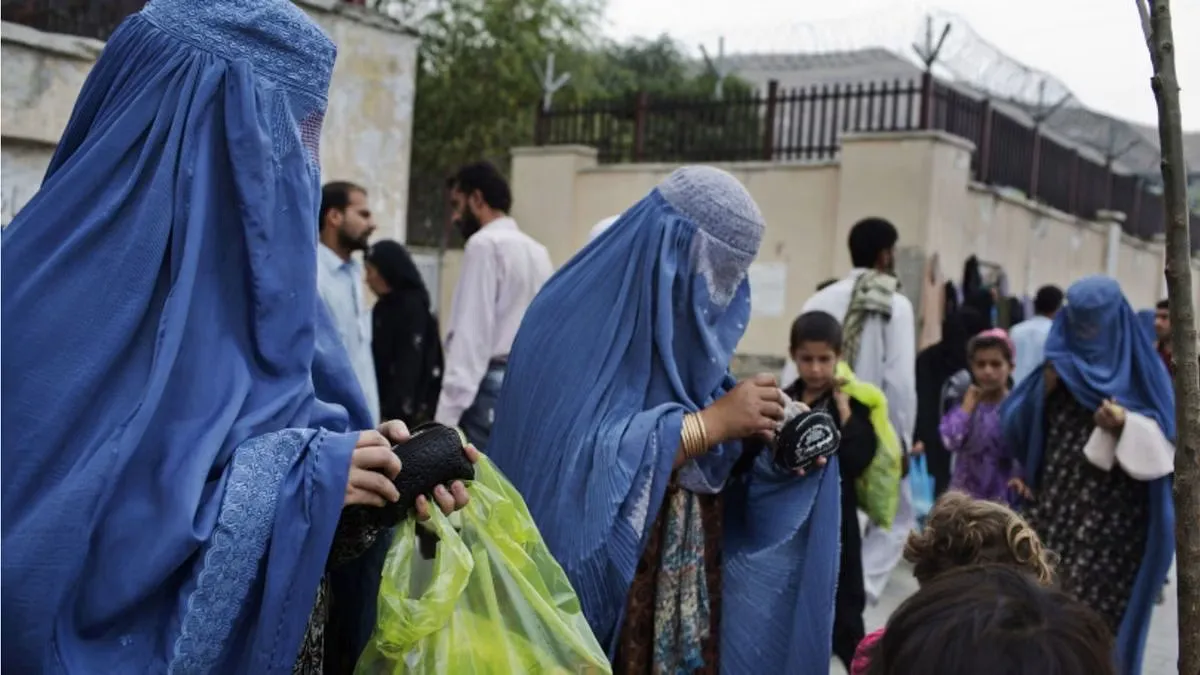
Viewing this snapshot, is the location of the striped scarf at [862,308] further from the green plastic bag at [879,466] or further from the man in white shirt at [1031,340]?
the man in white shirt at [1031,340]

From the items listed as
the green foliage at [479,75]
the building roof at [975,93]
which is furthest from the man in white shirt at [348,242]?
the green foliage at [479,75]

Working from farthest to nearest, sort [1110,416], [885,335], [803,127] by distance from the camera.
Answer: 1. [803,127]
2. [885,335]
3. [1110,416]

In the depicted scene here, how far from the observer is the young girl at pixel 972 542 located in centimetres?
270

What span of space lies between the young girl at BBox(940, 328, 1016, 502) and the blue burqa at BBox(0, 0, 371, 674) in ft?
14.1

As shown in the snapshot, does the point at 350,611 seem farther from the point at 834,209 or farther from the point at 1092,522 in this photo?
the point at 834,209

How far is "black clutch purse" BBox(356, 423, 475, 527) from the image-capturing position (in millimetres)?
1936

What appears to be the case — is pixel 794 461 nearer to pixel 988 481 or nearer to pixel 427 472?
pixel 427 472

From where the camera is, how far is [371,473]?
1856 millimetres

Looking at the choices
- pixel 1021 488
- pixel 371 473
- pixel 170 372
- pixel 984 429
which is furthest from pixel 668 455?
pixel 984 429

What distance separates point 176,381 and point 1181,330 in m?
1.43

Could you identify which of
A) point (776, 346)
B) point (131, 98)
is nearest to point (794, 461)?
Result: point (131, 98)

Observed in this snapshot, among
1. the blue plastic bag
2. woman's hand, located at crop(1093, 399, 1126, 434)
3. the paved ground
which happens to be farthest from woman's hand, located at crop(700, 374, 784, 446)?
the blue plastic bag

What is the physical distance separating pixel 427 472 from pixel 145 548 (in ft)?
1.35

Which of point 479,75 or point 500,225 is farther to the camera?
point 479,75
